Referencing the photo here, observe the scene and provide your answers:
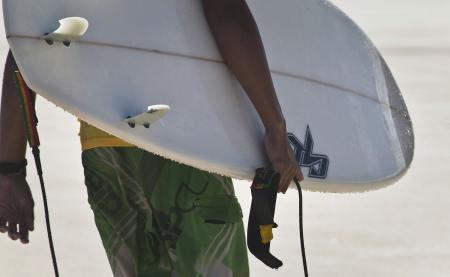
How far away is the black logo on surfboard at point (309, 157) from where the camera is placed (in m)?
4.32

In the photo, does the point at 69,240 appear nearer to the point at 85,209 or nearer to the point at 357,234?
the point at 85,209

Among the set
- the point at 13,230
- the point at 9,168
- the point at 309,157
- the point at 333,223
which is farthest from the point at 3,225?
the point at 333,223

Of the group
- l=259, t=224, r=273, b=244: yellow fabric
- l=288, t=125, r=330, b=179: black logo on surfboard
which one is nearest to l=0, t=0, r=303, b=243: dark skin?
l=259, t=224, r=273, b=244: yellow fabric

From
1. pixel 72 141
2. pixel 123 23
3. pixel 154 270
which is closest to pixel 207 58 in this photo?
pixel 123 23

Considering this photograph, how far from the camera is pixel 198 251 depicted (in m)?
3.98

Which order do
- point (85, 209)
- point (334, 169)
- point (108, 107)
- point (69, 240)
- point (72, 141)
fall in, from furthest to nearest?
point (72, 141), point (85, 209), point (69, 240), point (334, 169), point (108, 107)

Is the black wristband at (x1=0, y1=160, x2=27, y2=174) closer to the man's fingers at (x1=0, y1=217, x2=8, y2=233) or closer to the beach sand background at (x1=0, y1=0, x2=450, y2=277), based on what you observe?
the man's fingers at (x1=0, y1=217, x2=8, y2=233)

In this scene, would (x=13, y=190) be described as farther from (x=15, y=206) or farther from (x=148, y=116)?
A: (x=148, y=116)

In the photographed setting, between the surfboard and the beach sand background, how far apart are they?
5.31 feet

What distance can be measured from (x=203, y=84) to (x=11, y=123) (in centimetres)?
47

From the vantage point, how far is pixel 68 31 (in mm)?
3707

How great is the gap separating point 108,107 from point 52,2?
0.26 metres

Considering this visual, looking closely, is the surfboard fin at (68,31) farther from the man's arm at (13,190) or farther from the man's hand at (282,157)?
the man's hand at (282,157)

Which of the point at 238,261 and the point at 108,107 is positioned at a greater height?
the point at 108,107
